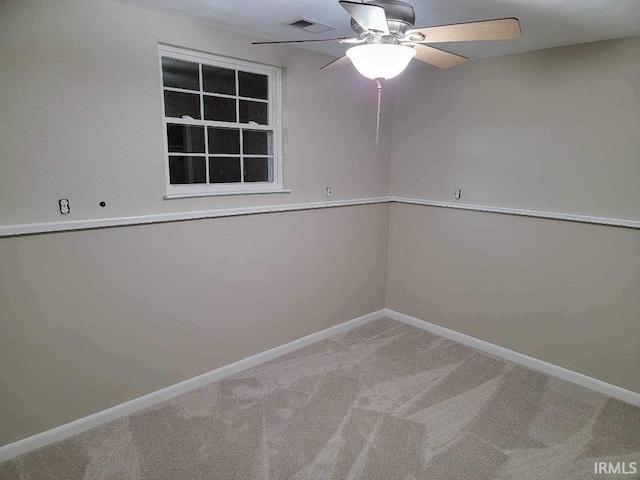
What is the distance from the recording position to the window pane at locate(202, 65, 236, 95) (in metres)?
2.69

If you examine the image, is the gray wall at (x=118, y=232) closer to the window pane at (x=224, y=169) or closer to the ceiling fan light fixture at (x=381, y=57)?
the window pane at (x=224, y=169)

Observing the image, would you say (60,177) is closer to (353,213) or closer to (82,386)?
(82,386)

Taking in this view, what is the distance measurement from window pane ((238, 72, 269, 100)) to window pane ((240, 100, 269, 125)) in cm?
6

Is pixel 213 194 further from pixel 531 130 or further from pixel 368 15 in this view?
pixel 531 130

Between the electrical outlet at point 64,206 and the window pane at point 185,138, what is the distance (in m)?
0.71

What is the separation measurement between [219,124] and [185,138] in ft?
0.86

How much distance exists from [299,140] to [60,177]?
1669mm

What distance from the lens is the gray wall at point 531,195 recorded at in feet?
8.90

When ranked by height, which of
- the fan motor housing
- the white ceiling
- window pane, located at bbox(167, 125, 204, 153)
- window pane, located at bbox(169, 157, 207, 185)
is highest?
the white ceiling

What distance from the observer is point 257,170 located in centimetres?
310

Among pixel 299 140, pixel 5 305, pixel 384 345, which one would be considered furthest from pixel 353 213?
pixel 5 305

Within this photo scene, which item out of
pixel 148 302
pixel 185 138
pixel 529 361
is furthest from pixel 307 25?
pixel 529 361

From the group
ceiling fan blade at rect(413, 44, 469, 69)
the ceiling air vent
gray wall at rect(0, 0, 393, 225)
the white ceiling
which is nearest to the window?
gray wall at rect(0, 0, 393, 225)

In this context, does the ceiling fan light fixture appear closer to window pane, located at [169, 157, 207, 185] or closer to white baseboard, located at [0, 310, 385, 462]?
window pane, located at [169, 157, 207, 185]
